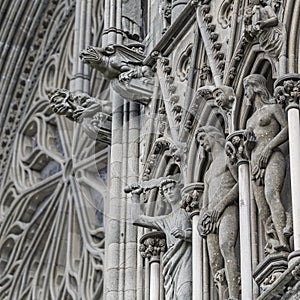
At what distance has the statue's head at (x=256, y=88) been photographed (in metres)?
11.9

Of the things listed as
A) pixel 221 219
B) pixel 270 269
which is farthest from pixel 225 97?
pixel 270 269

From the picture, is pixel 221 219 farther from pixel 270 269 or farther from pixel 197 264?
pixel 270 269

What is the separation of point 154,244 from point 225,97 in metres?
1.78

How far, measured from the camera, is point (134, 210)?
1366 cm

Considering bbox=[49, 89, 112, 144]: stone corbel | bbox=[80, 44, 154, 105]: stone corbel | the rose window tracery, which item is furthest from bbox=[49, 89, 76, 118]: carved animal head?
the rose window tracery

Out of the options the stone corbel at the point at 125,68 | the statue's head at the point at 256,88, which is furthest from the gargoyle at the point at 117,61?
the statue's head at the point at 256,88

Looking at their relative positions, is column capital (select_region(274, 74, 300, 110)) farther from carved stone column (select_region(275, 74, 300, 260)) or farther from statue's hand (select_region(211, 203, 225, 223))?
statue's hand (select_region(211, 203, 225, 223))

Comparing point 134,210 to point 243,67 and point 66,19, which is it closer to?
point 243,67

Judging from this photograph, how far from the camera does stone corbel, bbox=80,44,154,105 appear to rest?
14.3 metres

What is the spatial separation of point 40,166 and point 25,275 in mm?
1795

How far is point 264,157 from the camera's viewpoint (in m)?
11.4

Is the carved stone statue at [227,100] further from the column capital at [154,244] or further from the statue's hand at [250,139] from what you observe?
the column capital at [154,244]

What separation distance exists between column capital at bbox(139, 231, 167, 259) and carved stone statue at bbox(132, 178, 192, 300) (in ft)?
0.47

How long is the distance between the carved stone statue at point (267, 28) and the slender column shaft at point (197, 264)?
156cm
